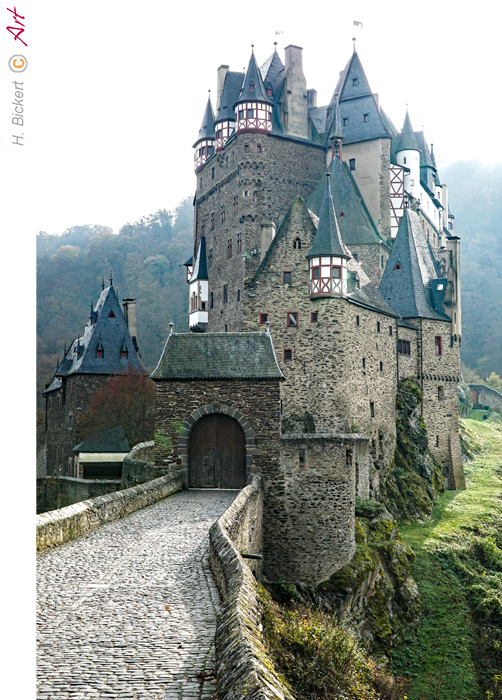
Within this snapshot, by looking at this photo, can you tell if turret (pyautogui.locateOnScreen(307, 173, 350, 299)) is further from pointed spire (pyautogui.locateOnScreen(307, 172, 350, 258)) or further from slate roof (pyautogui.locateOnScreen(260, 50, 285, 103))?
slate roof (pyautogui.locateOnScreen(260, 50, 285, 103))

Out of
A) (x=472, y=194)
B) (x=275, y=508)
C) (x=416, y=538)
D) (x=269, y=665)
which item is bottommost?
(x=416, y=538)

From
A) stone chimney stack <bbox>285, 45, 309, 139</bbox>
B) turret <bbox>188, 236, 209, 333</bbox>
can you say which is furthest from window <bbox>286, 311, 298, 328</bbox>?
stone chimney stack <bbox>285, 45, 309, 139</bbox>

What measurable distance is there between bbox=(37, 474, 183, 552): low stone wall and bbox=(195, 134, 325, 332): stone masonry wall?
902 inches

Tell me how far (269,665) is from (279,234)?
27192mm

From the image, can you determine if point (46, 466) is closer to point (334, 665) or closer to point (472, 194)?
point (334, 665)

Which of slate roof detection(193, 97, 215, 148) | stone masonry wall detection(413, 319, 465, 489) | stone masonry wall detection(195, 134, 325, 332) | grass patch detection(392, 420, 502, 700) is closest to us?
grass patch detection(392, 420, 502, 700)

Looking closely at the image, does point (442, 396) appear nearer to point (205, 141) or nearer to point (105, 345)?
point (105, 345)

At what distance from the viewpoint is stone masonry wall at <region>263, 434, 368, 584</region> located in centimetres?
2047

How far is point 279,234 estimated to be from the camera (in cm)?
3166

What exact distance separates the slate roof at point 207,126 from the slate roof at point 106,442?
22837 millimetres

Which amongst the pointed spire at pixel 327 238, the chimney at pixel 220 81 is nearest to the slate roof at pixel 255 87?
the chimney at pixel 220 81

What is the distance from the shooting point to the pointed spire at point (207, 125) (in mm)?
49156

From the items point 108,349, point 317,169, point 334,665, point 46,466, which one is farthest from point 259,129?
point 334,665

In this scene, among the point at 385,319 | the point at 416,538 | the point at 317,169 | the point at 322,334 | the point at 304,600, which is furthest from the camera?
the point at 317,169
